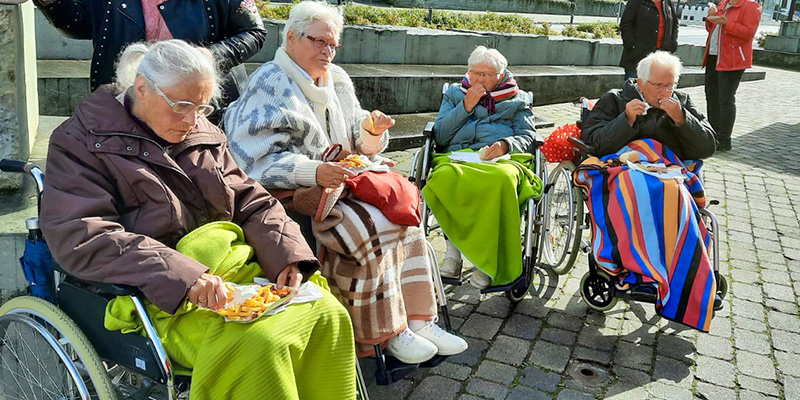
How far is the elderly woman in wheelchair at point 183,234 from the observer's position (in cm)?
232

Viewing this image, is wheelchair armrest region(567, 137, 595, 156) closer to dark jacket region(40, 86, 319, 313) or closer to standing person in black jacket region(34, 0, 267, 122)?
standing person in black jacket region(34, 0, 267, 122)

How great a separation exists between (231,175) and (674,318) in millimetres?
2332

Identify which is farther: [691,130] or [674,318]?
[691,130]

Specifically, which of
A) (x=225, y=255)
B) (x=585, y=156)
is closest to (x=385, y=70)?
(x=585, y=156)

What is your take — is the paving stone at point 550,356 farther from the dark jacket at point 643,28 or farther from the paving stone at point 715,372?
the dark jacket at point 643,28

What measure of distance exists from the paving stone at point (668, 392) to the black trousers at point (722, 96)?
5938 mm

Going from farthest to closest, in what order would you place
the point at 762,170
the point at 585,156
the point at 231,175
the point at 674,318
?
1. the point at 762,170
2. the point at 585,156
3. the point at 674,318
4. the point at 231,175

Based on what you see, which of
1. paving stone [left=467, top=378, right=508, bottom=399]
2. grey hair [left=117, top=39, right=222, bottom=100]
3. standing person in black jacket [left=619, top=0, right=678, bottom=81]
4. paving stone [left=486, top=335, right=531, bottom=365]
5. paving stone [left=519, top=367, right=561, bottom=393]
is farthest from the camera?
standing person in black jacket [left=619, top=0, right=678, bottom=81]

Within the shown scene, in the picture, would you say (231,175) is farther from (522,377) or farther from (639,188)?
(639,188)

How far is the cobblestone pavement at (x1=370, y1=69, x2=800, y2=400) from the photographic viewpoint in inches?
138

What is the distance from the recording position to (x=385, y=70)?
844cm

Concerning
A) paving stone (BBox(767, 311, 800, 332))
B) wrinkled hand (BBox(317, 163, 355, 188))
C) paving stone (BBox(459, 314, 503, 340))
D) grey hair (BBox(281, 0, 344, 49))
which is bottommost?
paving stone (BBox(459, 314, 503, 340))

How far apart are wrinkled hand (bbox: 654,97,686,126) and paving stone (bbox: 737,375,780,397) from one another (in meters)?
1.47

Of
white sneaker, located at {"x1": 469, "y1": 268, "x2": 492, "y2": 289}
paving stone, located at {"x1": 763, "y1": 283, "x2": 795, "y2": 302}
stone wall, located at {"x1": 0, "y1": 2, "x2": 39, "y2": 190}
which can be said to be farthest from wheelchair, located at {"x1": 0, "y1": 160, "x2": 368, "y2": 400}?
paving stone, located at {"x1": 763, "y1": 283, "x2": 795, "y2": 302}
